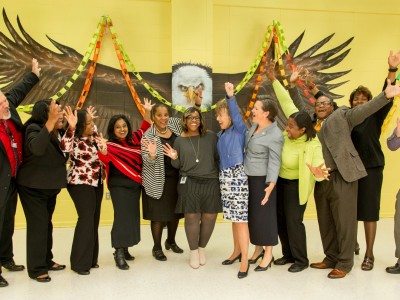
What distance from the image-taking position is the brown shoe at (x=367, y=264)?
10.3 ft

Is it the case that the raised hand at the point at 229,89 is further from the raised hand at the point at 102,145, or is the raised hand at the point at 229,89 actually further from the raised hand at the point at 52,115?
the raised hand at the point at 52,115

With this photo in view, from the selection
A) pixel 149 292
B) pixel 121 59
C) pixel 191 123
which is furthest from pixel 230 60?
pixel 149 292

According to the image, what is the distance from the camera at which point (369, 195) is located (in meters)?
3.13

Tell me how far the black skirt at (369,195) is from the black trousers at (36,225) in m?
2.46

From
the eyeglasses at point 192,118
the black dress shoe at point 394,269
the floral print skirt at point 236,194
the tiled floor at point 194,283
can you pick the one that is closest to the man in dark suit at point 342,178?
the tiled floor at point 194,283

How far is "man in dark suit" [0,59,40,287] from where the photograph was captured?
2650 millimetres

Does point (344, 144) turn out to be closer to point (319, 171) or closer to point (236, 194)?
point (319, 171)

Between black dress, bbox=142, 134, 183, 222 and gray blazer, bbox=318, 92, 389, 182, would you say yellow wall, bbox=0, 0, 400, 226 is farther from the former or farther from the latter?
gray blazer, bbox=318, 92, 389, 182

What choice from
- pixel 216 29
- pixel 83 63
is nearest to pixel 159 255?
pixel 83 63

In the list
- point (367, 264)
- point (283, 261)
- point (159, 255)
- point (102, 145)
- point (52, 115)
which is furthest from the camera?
point (159, 255)

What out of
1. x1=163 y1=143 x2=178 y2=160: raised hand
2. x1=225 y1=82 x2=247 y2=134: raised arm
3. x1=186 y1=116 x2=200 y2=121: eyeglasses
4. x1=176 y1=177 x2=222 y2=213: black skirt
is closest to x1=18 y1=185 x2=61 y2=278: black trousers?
x1=163 y1=143 x2=178 y2=160: raised hand

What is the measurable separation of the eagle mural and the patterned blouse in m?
1.74

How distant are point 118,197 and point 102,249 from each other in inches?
34.8

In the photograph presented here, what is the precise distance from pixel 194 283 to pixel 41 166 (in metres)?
1.44
